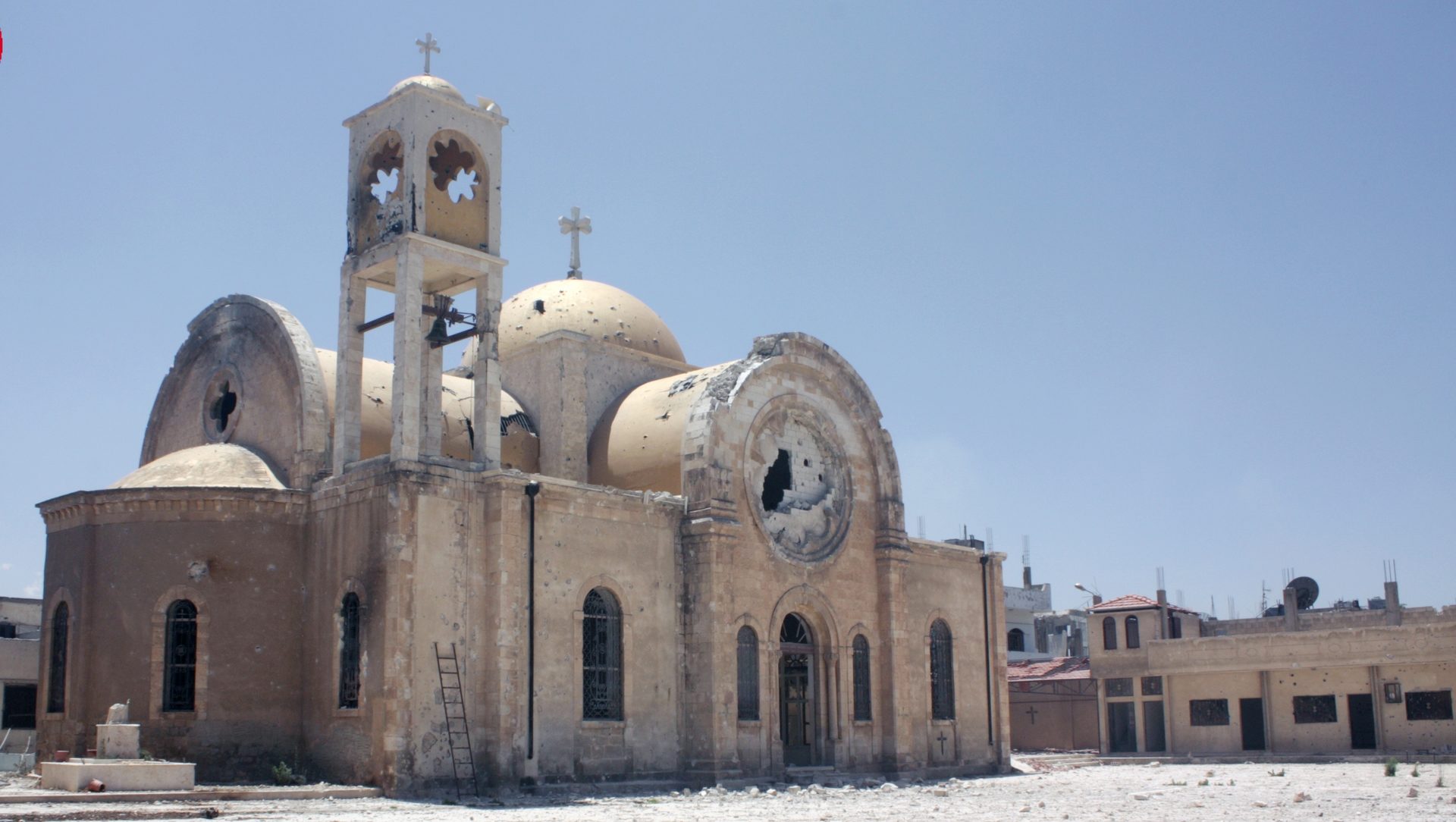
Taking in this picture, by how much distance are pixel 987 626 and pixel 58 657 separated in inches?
706

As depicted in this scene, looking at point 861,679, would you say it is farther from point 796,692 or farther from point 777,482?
point 777,482

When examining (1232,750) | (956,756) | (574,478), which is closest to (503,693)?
(574,478)

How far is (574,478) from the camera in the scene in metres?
25.3

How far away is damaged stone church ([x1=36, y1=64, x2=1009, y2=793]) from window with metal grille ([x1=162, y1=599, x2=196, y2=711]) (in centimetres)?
5

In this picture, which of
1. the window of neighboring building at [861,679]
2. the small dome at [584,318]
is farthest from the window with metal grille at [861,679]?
the small dome at [584,318]

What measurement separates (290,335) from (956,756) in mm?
15183

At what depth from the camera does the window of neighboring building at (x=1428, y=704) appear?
111 feet

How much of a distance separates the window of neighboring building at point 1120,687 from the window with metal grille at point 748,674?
1918 centimetres

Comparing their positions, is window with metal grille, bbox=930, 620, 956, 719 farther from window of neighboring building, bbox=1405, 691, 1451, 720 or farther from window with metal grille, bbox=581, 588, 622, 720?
window of neighboring building, bbox=1405, 691, 1451, 720

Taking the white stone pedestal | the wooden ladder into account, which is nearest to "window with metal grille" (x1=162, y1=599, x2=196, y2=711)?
the white stone pedestal

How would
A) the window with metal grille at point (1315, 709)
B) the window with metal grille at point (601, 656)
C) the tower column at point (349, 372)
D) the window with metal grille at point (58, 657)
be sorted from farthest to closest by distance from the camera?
the window with metal grille at point (1315, 709)
the window with metal grille at point (601, 656)
the tower column at point (349, 372)
the window with metal grille at point (58, 657)

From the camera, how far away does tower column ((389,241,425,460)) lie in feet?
67.8

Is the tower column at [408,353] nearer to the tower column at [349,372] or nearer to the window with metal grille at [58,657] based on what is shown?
the tower column at [349,372]

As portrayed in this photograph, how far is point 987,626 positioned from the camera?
30094mm
